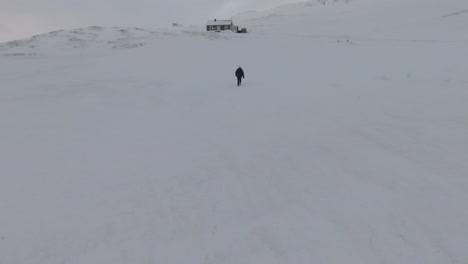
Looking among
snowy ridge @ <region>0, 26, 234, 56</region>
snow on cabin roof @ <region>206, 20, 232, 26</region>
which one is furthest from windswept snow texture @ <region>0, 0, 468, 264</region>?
snow on cabin roof @ <region>206, 20, 232, 26</region>

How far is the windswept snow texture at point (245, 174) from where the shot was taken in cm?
503

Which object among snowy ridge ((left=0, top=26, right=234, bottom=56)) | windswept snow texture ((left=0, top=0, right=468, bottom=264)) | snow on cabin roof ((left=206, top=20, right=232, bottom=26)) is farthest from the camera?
snow on cabin roof ((left=206, top=20, right=232, bottom=26))

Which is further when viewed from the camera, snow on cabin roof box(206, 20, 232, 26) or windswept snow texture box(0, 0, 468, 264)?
snow on cabin roof box(206, 20, 232, 26)

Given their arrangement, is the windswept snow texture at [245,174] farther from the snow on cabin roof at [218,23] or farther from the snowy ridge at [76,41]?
→ the snow on cabin roof at [218,23]

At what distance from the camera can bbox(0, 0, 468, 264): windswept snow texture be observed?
16.5ft

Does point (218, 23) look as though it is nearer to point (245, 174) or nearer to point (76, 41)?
point (76, 41)

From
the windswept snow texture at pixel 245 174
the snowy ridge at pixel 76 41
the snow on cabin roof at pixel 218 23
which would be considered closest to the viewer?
the windswept snow texture at pixel 245 174

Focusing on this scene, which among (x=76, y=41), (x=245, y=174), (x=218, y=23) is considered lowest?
(x=245, y=174)

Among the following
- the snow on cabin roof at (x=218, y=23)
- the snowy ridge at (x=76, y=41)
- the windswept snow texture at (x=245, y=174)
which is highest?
the snow on cabin roof at (x=218, y=23)

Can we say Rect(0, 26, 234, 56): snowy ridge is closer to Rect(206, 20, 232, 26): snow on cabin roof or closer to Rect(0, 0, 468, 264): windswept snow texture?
Rect(206, 20, 232, 26): snow on cabin roof

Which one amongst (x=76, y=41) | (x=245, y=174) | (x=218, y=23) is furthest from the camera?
(x=218, y=23)

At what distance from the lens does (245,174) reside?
291 inches

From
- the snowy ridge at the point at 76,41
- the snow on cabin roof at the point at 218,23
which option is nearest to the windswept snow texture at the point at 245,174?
the snowy ridge at the point at 76,41

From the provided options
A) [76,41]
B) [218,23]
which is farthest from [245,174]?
[218,23]
